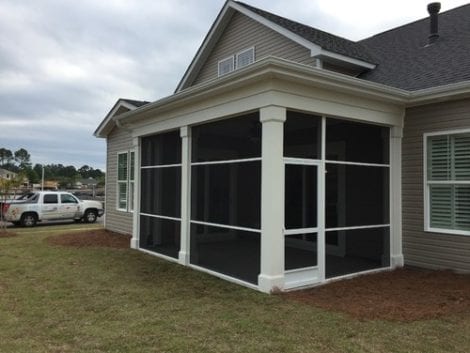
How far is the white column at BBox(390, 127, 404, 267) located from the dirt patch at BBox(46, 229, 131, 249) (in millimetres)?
6898

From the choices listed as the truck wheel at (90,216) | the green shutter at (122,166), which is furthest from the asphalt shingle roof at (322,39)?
the truck wheel at (90,216)

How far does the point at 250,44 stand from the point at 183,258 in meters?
6.95

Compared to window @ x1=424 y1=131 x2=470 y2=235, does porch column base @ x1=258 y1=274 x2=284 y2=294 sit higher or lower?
lower

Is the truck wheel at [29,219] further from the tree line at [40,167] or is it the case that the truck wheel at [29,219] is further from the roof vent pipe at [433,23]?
the tree line at [40,167]

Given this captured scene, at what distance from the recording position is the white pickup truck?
699 inches

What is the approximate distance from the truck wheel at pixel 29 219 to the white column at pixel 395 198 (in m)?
16.4

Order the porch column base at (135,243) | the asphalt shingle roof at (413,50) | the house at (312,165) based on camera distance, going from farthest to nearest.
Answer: the porch column base at (135,243) → the asphalt shingle roof at (413,50) → the house at (312,165)

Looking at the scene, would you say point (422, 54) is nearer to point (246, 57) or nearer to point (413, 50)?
point (413, 50)

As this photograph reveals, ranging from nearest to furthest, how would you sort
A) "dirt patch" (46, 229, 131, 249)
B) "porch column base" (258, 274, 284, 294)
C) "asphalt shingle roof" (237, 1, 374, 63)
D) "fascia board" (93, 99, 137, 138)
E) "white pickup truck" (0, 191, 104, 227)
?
1. "porch column base" (258, 274, 284, 294)
2. "asphalt shingle roof" (237, 1, 374, 63)
3. "dirt patch" (46, 229, 131, 249)
4. "fascia board" (93, 99, 137, 138)
5. "white pickup truck" (0, 191, 104, 227)

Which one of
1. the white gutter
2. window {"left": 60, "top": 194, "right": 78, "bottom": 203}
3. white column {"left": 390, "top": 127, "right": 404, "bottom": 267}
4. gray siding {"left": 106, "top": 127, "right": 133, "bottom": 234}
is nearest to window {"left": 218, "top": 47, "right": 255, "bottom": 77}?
gray siding {"left": 106, "top": 127, "right": 133, "bottom": 234}

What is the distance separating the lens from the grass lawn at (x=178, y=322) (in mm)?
3996

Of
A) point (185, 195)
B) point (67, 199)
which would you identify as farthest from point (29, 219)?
point (185, 195)

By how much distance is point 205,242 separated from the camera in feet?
26.5

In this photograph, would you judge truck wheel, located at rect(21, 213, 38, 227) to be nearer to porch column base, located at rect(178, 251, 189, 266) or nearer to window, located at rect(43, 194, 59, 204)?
window, located at rect(43, 194, 59, 204)
